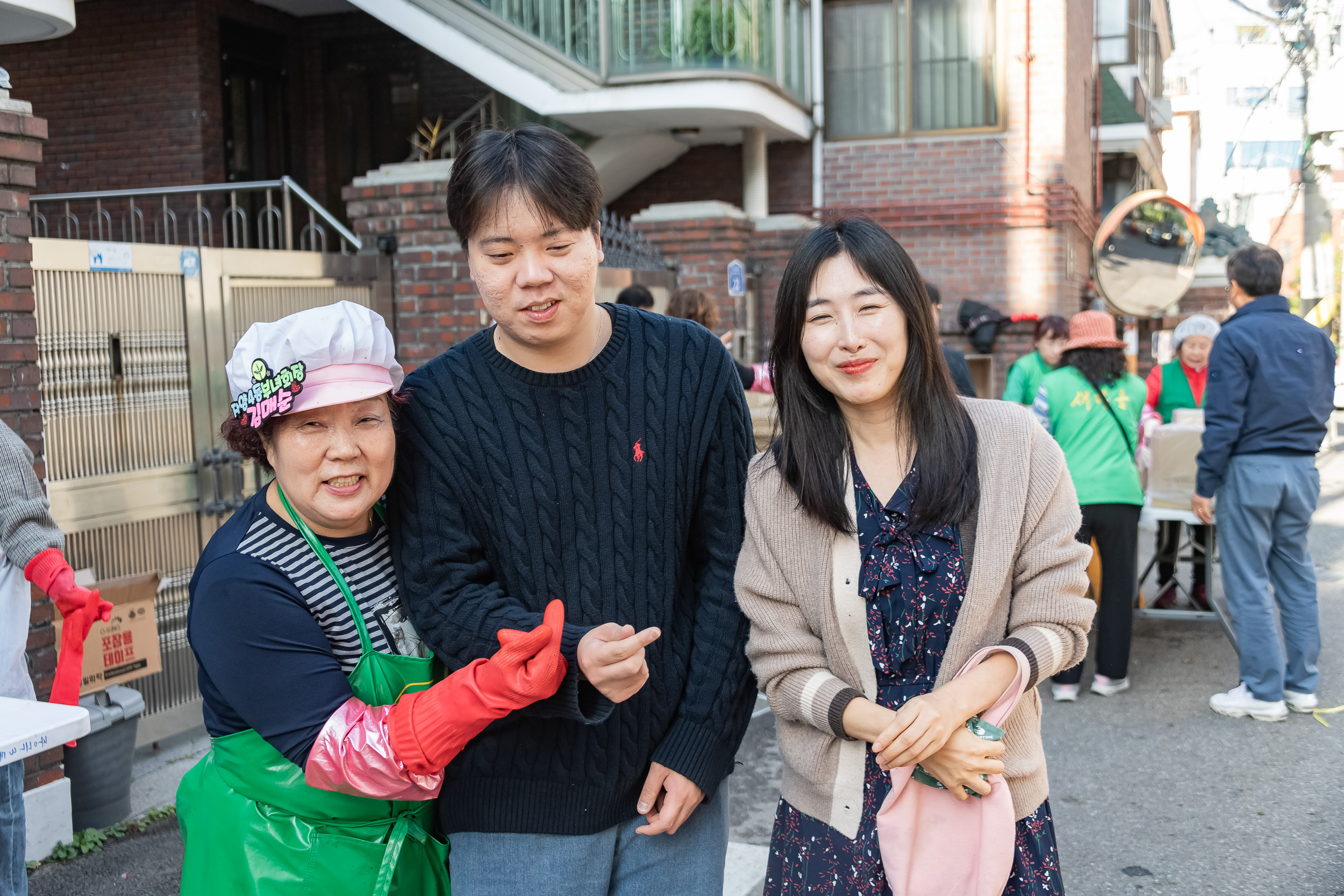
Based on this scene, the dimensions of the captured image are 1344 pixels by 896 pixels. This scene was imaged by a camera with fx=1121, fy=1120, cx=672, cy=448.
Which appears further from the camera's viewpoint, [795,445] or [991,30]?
[991,30]

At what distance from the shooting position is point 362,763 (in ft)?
5.65

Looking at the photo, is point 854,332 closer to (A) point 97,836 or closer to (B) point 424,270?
(A) point 97,836

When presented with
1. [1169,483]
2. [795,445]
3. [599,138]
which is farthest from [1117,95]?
[795,445]

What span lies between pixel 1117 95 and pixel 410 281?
1314 centimetres

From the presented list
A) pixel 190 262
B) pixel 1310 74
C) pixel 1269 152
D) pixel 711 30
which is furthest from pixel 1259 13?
pixel 1269 152

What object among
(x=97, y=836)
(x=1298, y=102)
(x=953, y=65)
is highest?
(x=1298, y=102)

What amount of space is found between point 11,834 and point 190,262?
2.96 m

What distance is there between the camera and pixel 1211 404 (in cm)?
527

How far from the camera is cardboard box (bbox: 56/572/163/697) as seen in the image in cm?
440

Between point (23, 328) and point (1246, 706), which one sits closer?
point (23, 328)

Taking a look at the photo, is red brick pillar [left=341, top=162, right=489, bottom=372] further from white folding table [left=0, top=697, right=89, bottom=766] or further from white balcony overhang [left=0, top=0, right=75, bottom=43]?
white folding table [left=0, top=697, right=89, bottom=766]

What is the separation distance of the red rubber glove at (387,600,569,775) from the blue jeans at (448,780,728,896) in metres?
0.30

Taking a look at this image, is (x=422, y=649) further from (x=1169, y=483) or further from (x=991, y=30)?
(x=991, y=30)

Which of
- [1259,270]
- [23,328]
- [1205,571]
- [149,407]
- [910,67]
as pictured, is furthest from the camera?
[910,67]
